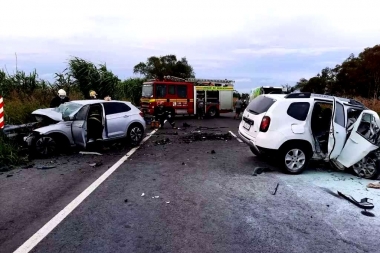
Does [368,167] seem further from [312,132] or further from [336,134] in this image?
[312,132]

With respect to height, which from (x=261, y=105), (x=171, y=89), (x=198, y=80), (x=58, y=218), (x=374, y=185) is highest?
(x=198, y=80)

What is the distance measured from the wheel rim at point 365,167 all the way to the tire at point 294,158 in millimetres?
1047

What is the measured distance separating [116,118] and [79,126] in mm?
1540

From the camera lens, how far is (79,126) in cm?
967

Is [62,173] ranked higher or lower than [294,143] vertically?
A: lower

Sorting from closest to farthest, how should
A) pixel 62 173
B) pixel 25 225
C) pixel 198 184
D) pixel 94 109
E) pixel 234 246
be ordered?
pixel 234 246 → pixel 25 225 → pixel 198 184 → pixel 62 173 → pixel 94 109

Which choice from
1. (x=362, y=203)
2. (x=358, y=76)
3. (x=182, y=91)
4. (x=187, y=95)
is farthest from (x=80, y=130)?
(x=358, y=76)

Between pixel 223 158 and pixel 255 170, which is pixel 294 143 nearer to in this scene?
pixel 255 170

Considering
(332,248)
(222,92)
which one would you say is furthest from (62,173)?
(222,92)

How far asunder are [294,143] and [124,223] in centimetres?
440

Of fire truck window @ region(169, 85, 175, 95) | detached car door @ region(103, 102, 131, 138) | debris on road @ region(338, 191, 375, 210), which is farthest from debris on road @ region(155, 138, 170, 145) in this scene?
fire truck window @ region(169, 85, 175, 95)

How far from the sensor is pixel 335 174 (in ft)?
25.1

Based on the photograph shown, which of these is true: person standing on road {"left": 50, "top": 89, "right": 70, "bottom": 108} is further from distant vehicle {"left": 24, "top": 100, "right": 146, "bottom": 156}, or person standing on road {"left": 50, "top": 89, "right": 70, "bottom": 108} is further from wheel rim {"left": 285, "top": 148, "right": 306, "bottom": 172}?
wheel rim {"left": 285, "top": 148, "right": 306, "bottom": 172}

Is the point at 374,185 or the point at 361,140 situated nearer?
the point at 374,185
